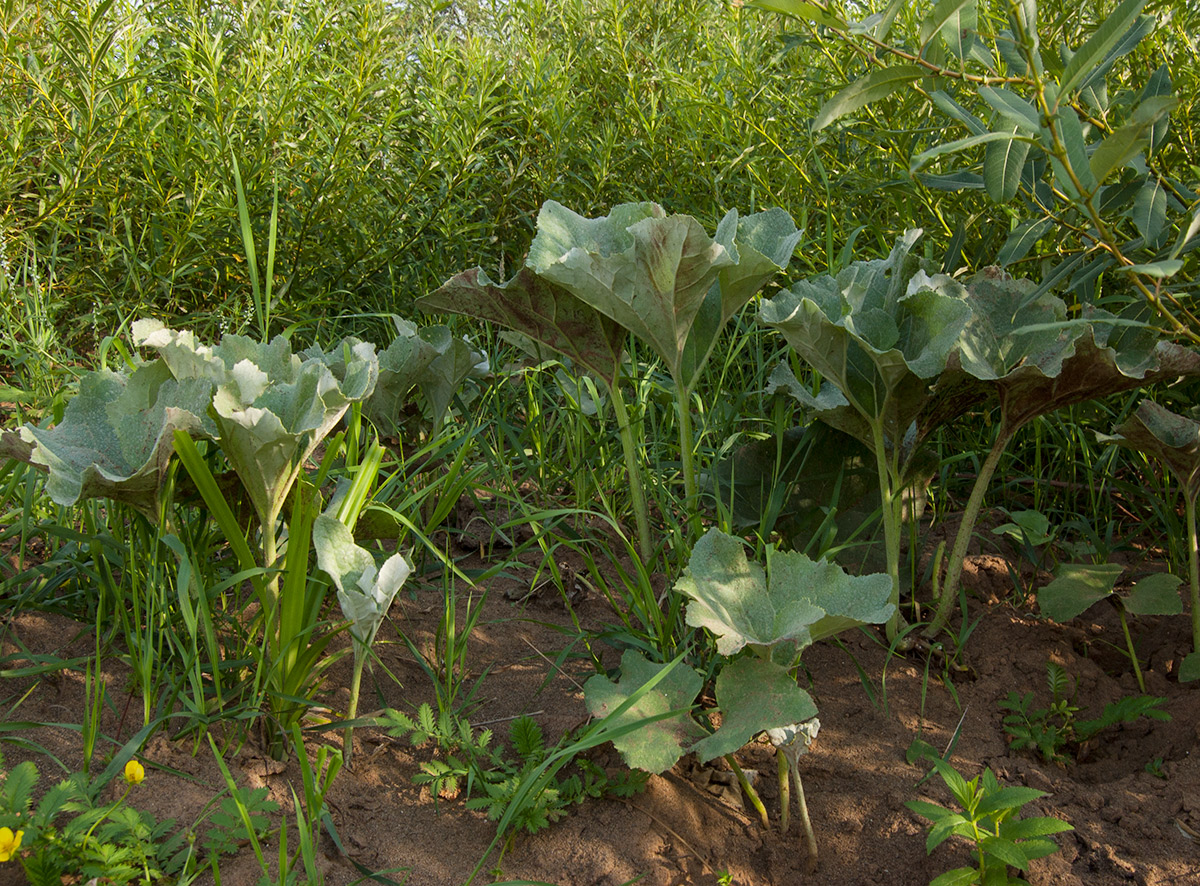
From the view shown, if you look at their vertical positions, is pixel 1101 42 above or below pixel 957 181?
above

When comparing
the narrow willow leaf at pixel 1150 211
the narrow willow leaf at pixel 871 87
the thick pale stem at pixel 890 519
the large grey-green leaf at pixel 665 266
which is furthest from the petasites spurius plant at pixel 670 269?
Answer: the narrow willow leaf at pixel 1150 211

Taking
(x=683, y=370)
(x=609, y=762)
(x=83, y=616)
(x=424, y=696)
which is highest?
(x=683, y=370)

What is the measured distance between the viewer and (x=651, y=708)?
4.32 feet

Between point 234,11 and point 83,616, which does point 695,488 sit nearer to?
point 83,616

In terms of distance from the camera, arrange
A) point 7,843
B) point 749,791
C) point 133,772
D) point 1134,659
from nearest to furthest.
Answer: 1. point 7,843
2. point 133,772
3. point 749,791
4. point 1134,659

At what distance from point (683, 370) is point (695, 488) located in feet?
0.77

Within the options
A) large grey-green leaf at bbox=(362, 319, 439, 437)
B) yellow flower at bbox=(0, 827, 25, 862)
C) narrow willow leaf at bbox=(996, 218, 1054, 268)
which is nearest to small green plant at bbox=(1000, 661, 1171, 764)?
narrow willow leaf at bbox=(996, 218, 1054, 268)

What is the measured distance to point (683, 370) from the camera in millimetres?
1744

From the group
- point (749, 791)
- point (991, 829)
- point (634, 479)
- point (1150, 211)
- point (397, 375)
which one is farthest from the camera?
point (397, 375)

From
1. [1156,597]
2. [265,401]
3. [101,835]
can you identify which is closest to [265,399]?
[265,401]

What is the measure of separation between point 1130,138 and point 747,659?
2.86ft

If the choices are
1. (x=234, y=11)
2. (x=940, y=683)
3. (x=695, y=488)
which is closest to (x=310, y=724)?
(x=695, y=488)

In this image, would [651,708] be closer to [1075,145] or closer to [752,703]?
[752,703]

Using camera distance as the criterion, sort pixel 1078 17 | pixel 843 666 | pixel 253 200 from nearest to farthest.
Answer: pixel 843 666 < pixel 1078 17 < pixel 253 200
